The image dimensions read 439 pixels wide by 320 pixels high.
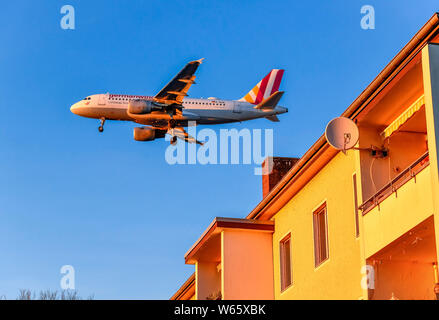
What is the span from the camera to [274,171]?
87.7 feet

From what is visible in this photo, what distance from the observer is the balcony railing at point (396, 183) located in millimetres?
13571

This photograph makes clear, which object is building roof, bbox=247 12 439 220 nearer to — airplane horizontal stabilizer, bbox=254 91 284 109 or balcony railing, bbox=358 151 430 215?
balcony railing, bbox=358 151 430 215

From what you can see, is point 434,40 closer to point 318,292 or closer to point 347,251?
point 347,251

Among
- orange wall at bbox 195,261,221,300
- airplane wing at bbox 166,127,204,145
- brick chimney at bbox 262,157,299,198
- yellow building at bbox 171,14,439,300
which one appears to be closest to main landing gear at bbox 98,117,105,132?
airplane wing at bbox 166,127,204,145

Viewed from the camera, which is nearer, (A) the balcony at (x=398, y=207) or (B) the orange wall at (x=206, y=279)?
(A) the balcony at (x=398, y=207)

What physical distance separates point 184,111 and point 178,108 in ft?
10.2

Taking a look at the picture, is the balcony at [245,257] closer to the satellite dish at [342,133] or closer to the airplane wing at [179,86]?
the satellite dish at [342,133]

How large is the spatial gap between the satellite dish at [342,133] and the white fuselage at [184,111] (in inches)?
1109

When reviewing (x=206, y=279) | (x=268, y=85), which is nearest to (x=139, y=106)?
(x=268, y=85)

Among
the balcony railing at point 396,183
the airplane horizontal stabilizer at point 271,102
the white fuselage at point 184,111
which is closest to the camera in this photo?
the balcony railing at point 396,183

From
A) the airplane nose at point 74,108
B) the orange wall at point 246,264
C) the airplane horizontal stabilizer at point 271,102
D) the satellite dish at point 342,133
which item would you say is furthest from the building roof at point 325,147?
A: the airplane nose at point 74,108

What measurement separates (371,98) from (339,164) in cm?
309

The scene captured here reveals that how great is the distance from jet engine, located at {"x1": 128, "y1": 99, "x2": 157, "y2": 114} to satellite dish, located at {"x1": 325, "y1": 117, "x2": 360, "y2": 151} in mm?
27427

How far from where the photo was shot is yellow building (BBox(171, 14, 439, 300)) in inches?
540
